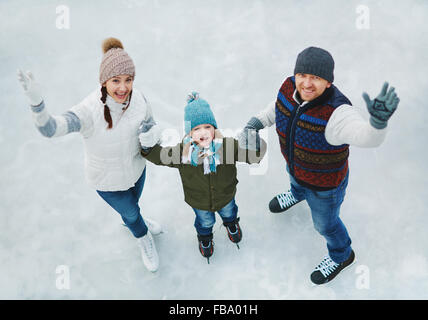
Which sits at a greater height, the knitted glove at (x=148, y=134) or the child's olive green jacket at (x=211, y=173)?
the knitted glove at (x=148, y=134)

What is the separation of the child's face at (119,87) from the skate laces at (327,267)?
1481 millimetres

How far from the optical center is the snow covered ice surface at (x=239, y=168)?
93.6 inches

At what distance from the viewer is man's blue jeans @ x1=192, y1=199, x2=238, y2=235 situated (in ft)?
7.09

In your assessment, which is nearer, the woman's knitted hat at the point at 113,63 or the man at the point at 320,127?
the man at the point at 320,127

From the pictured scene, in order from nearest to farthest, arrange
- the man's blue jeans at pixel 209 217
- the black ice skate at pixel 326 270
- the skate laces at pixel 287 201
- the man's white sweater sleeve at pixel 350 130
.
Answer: the man's white sweater sleeve at pixel 350 130, the man's blue jeans at pixel 209 217, the black ice skate at pixel 326 270, the skate laces at pixel 287 201

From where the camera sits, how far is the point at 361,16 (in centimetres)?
378

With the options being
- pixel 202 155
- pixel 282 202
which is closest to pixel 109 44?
pixel 202 155

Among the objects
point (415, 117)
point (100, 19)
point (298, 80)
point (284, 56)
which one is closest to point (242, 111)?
point (284, 56)

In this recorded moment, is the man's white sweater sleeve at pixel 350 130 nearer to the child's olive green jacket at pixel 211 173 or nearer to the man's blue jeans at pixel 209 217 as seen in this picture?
the child's olive green jacket at pixel 211 173

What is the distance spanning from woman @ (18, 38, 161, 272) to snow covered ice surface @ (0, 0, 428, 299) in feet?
2.21

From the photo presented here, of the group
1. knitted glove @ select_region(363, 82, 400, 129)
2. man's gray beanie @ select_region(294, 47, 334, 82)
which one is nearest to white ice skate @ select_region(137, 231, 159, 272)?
man's gray beanie @ select_region(294, 47, 334, 82)

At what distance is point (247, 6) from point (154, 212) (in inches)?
93.6

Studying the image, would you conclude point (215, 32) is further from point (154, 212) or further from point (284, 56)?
point (154, 212)

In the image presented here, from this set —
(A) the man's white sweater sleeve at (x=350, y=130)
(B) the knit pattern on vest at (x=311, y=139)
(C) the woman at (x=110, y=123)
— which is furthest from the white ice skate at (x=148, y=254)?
(A) the man's white sweater sleeve at (x=350, y=130)
